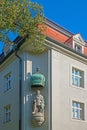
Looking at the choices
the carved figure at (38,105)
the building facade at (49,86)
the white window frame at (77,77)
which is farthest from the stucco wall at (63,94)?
the carved figure at (38,105)

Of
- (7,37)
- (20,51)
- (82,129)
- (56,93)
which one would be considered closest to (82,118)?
(82,129)

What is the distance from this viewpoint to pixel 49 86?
21547 mm

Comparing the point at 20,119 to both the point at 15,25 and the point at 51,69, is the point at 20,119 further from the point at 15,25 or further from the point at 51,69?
the point at 15,25

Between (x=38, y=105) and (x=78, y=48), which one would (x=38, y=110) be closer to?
(x=38, y=105)

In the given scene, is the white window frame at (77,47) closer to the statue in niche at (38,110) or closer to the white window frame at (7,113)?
the statue in niche at (38,110)

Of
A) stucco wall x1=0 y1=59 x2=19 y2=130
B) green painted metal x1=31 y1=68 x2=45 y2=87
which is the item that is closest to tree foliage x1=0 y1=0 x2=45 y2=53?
green painted metal x1=31 y1=68 x2=45 y2=87

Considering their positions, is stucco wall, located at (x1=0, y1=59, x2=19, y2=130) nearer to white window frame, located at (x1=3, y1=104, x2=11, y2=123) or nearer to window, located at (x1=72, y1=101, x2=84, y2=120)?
white window frame, located at (x1=3, y1=104, x2=11, y2=123)

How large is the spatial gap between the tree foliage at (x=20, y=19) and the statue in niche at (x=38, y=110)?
6.48 m

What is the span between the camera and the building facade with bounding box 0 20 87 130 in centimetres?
2127

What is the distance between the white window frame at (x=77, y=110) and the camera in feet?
75.3

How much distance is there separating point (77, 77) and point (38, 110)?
437 centimetres

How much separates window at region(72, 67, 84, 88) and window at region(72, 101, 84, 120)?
1.33 m

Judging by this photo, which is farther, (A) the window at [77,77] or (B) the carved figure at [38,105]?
(A) the window at [77,77]

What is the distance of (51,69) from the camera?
21750 millimetres
